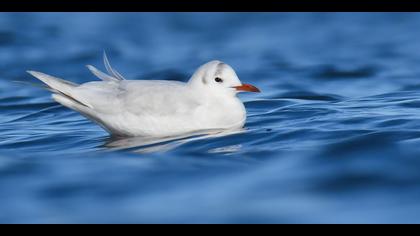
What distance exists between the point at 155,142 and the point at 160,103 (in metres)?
0.47

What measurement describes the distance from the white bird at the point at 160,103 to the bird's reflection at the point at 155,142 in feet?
0.32

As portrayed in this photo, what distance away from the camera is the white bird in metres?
8.46

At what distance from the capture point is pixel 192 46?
17219 mm

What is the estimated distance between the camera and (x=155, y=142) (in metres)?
8.20

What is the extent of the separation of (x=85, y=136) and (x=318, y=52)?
27.0ft

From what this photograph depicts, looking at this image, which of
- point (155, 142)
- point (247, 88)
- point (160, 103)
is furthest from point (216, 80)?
point (155, 142)

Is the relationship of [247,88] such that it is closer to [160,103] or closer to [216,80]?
[216,80]

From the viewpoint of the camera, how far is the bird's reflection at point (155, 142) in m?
7.94

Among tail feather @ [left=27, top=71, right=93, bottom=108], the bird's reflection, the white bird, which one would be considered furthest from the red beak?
tail feather @ [left=27, top=71, right=93, bottom=108]

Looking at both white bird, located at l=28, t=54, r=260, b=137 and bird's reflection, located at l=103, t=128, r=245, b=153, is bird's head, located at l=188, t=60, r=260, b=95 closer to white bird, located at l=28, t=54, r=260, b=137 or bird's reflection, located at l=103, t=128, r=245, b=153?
white bird, located at l=28, t=54, r=260, b=137

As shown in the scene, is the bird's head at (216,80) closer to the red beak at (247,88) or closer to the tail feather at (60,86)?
the red beak at (247,88)

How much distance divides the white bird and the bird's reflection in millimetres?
97

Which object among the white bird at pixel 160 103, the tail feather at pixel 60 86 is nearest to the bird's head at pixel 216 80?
Answer: the white bird at pixel 160 103

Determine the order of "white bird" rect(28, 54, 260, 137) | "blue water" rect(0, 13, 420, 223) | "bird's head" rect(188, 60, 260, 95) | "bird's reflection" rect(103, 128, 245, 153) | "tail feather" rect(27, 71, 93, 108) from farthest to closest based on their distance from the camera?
1. "bird's head" rect(188, 60, 260, 95)
2. "tail feather" rect(27, 71, 93, 108)
3. "white bird" rect(28, 54, 260, 137)
4. "bird's reflection" rect(103, 128, 245, 153)
5. "blue water" rect(0, 13, 420, 223)
